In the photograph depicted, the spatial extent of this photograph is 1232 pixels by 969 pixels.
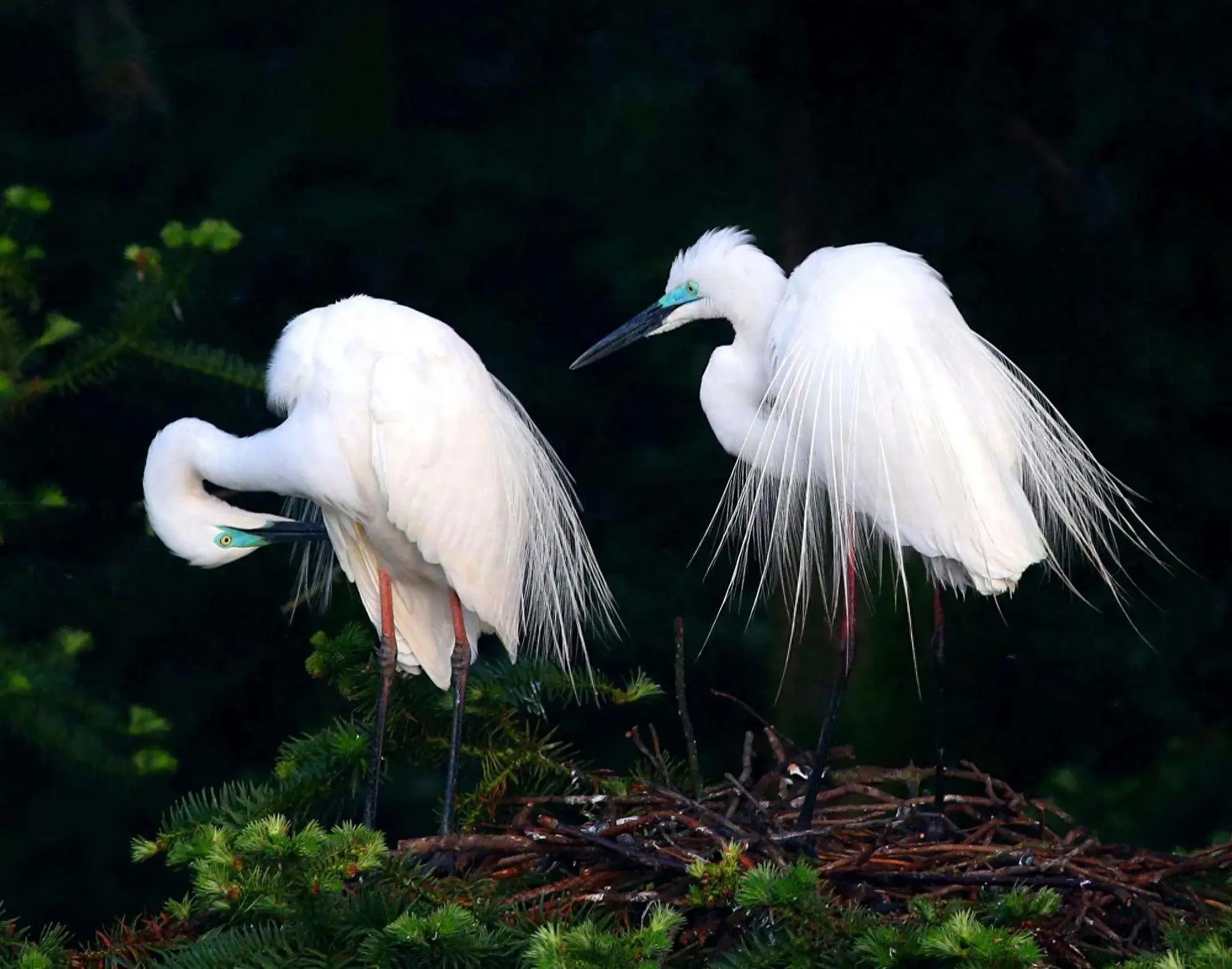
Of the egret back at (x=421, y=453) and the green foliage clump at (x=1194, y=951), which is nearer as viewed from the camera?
the green foliage clump at (x=1194, y=951)

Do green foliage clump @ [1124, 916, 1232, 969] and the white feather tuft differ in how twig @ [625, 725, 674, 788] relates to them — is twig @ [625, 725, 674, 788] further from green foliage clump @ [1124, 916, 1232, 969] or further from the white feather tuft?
green foliage clump @ [1124, 916, 1232, 969]

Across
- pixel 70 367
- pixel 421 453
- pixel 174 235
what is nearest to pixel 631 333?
pixel 421 453

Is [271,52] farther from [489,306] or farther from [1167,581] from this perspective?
[1167,581]

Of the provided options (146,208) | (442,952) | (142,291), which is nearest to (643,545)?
(146,208)

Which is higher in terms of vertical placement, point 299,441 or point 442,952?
point 299,441

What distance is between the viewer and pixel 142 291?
327 centimetres

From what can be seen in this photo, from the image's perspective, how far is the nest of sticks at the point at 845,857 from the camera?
2453 mm

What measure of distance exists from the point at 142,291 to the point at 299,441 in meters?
0.41

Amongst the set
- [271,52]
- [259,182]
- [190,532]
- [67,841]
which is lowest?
[67,841]

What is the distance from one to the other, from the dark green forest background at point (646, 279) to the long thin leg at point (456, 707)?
0.82 m

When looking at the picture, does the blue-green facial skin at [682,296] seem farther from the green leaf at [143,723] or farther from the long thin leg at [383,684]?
the green leaf at [143,723]

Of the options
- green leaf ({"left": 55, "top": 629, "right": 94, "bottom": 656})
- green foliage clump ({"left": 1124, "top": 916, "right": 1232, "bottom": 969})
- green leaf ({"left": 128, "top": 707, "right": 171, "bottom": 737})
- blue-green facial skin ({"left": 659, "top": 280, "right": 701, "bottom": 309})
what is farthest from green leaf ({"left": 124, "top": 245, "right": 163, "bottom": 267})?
green foliage clump ({"left": 1124, "top": 916, "right": 1232, "bottom": 969})

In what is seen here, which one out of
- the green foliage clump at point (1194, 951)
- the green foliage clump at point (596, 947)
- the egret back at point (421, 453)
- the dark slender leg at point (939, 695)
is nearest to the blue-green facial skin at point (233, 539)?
the egret back at point (421, 453)

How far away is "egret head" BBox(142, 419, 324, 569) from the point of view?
134 inches
